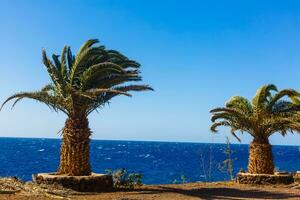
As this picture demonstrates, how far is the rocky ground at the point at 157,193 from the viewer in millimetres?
14019

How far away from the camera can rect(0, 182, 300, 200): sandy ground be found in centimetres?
1425

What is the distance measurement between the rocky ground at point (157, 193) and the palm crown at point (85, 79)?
3.04m

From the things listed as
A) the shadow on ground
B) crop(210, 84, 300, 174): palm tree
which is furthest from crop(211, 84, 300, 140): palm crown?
the shadow on ground

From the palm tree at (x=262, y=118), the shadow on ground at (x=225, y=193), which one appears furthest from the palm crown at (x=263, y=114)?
the shadow on ground at (x=225, y=193)

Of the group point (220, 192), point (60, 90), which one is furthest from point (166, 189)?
point (60, 90)

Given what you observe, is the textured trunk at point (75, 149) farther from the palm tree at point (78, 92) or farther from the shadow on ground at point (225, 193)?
the shadow on ground at point (225, 193)

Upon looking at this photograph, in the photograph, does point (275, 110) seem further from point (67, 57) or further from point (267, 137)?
point (67, 57)

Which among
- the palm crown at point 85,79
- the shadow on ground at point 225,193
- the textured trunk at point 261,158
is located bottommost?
the shadow on ground at point 225,193

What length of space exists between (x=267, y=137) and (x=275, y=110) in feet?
4.17

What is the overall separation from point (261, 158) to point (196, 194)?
21.1 feet

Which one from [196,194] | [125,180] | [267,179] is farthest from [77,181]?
[267,179]

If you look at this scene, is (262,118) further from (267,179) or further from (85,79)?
(85,79)

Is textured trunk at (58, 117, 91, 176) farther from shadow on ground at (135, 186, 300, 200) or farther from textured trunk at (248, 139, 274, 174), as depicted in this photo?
textured trunk at (248, 139, 274, 174)

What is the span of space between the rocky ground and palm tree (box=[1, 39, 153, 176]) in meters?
1.81
